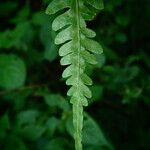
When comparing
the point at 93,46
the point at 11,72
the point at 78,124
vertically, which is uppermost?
the point at 11,72

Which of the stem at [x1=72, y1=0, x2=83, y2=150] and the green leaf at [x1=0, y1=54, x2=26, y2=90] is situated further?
the green leaf at [x1=0, y1=54, x2=26, y2=90]

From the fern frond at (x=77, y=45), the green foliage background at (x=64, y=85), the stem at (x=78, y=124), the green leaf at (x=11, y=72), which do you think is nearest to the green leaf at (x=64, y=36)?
the fern frond at (x=77, y=45)

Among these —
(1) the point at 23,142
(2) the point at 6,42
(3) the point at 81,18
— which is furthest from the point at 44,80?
(3) the point at 81,18

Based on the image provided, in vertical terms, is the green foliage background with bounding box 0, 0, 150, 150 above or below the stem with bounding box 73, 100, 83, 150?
above

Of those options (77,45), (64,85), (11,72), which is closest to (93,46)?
(77,45)

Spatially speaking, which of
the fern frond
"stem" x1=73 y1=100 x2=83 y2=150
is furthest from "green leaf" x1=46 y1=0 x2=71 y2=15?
"stem" x1=73 y1=100 x2=83 y2=150

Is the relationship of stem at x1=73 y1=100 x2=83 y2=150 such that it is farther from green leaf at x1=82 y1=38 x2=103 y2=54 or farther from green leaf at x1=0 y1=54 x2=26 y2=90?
green leaf at x1=0 y1=54 x2=26 y2=90

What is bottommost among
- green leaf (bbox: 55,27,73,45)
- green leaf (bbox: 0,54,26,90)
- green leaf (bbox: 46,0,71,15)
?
green leaf (bbox: 55,27,73,45)

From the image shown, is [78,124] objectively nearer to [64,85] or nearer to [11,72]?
[11,72]
